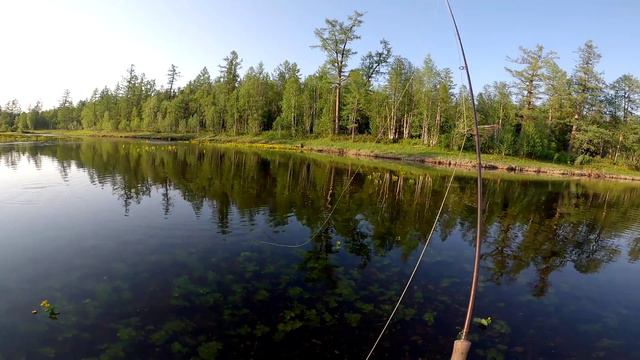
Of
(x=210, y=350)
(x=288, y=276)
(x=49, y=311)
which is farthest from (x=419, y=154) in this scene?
(x=49, y=311)

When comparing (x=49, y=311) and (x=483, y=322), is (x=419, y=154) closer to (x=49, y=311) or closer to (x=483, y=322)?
(x=483, y=322)

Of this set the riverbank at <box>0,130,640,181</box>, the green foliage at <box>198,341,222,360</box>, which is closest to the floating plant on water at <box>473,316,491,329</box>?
the green foliage at <box>198,341,222,360</box>

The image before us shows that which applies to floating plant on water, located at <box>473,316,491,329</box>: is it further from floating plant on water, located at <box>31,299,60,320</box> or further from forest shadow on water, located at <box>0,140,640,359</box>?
floating plant on water, located at <box>31,299,60,320</box>

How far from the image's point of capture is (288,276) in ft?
39.6

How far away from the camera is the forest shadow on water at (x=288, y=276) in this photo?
8547 millimetres

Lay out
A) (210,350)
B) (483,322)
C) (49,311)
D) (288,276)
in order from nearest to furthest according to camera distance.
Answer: (210,350), (49,311), (483,322), (288,276)

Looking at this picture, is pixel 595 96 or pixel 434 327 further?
pixel 595 96

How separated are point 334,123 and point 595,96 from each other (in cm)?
4910

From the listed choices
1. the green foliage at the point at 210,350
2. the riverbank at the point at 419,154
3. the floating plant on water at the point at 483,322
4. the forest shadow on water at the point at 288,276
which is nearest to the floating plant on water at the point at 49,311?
the forest shadow on water at the point at 288,276

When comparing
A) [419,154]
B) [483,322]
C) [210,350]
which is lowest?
[483,322]

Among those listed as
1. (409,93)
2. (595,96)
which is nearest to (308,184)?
(409,93)

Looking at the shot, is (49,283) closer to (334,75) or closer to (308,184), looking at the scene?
(308,184)

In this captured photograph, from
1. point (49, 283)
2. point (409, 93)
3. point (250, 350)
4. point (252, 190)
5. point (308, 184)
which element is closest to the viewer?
point (250, 350)

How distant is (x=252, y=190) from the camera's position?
88.5ft
